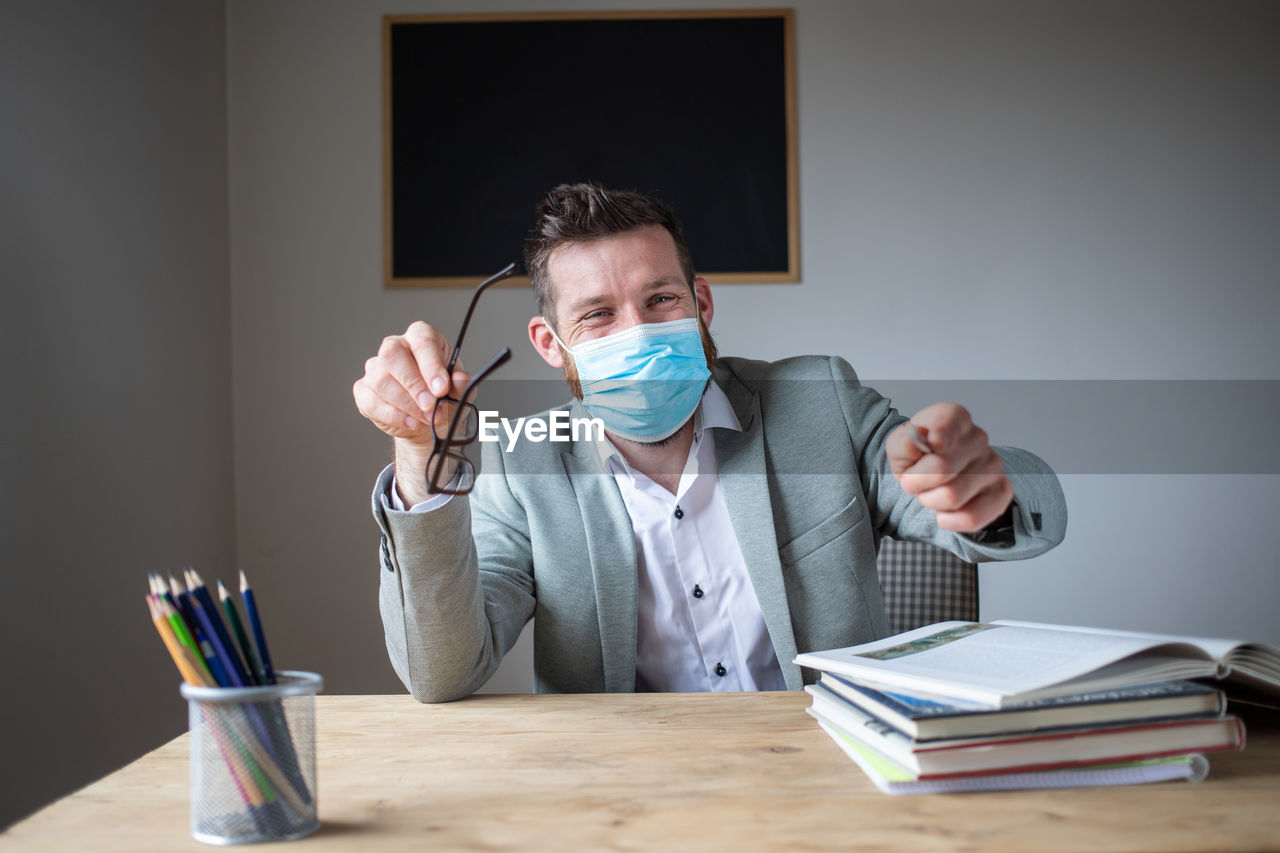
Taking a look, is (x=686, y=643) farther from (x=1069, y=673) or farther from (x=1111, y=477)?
(x=1111, y=477)

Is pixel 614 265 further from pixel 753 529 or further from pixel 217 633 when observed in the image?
pixel 217 633

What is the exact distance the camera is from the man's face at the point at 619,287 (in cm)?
138

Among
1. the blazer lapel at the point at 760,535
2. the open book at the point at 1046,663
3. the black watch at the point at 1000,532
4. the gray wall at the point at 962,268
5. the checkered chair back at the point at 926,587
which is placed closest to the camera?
the open book at the point at 1046,663

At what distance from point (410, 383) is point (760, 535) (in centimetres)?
61

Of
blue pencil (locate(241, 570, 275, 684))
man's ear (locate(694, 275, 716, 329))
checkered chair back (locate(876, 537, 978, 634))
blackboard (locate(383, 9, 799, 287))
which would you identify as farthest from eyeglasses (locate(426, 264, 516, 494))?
blackboard (locate(383, 9, 799, 287))

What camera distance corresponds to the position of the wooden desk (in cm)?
60

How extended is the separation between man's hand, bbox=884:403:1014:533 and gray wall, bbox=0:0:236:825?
5.04 ft

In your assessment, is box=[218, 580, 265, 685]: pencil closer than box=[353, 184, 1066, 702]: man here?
Yes

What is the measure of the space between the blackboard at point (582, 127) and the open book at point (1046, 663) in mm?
1771

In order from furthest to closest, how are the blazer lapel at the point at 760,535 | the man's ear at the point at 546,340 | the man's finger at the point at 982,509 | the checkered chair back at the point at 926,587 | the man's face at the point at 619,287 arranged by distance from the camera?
1. the checkered chair back at the point at 926,587
2. the man's ear at the point at 546,340
3. the man's face at the point at 619,287
4. the blazer lapel at the point at 760,535
5. the man's finger at the point at 982,509

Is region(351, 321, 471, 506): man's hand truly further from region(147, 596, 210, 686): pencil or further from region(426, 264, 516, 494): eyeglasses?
region(147, 596, 210, 686): pencil

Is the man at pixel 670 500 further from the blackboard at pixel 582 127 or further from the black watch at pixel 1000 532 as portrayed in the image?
the blackboard at pixel 582 127

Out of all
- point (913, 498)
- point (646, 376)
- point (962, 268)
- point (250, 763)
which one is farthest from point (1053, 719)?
point (962, 268)

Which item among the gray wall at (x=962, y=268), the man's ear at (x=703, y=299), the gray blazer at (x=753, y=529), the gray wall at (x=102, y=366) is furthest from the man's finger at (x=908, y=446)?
the gray wall at (x=962, y=268)
